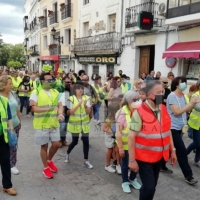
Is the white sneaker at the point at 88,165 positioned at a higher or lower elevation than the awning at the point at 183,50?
lower

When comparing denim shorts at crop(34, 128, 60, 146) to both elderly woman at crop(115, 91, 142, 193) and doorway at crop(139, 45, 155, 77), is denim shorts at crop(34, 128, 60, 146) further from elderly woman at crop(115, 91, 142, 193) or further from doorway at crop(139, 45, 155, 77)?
doorway at crop(139, 45, 155, 77)

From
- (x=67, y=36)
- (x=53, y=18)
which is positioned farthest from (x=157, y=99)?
(x=53, y=18)

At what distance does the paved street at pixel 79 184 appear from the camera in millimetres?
3621

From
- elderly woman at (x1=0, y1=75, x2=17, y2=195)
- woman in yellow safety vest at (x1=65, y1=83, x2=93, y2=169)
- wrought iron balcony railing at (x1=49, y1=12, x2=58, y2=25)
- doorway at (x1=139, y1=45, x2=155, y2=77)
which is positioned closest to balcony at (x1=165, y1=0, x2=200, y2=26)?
doorway at (x1=139, y1=45, x2=155, y2=77)

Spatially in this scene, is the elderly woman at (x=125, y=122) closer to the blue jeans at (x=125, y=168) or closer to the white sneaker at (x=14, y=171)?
the blue jeans at (x=125, y=168)

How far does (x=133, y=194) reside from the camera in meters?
3.70

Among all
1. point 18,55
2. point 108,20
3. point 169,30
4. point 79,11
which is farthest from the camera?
point 18,55

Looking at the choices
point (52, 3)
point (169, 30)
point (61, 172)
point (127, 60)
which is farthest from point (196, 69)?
point (52, 3)

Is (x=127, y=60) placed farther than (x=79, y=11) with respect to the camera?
No

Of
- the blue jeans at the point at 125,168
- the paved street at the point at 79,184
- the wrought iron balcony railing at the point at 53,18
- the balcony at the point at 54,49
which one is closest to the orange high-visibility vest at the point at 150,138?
the blue jeans at the point at 125,168

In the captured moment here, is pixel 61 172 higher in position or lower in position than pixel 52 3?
lower

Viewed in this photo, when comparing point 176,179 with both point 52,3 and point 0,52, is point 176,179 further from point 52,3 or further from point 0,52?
point 0,52

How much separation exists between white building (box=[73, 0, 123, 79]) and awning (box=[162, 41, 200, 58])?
4548 millimetres

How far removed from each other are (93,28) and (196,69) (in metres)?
9.40
